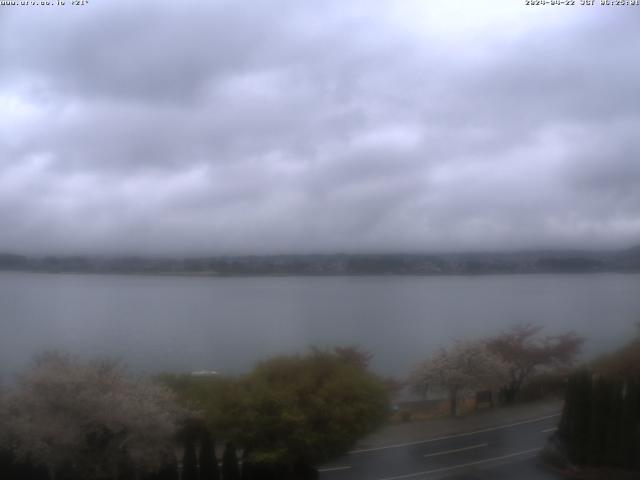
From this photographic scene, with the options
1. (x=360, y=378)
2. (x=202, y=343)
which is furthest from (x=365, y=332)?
(x=360, y=378)

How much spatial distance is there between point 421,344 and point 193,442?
18344 mm

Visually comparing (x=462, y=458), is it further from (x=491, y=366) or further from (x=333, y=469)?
(x=491, y=366)

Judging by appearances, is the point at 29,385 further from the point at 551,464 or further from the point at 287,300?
the point at 287,300

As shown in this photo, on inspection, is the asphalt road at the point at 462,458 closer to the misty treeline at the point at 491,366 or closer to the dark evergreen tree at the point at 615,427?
the dark evergreen tree at the point at 615,427

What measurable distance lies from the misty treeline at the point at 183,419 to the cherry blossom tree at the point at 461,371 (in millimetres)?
8282

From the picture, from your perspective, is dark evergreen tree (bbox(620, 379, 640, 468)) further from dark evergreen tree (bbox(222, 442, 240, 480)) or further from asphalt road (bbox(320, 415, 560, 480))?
dark evergreen tree (bbox(222, 442, 240, 480))

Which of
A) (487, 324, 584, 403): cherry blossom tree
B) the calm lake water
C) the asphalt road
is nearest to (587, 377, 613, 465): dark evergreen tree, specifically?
the asphalt road

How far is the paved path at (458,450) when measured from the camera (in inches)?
595

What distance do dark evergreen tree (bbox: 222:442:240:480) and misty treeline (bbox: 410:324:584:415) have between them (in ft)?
31.2

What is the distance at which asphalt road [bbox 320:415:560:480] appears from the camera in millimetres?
14891

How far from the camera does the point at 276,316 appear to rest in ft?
140

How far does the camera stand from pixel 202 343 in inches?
1232

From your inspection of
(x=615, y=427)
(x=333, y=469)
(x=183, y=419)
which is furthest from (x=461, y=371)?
(x=183, y=419)

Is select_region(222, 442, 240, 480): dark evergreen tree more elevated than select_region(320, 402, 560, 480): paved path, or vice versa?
select_region(222, 442, 240, 480): dark evergreen tree
